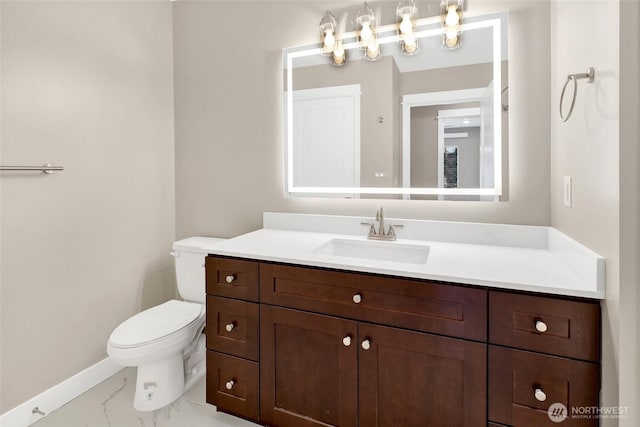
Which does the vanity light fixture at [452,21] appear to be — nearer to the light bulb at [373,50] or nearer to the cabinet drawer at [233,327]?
the light bulb at [373,50]

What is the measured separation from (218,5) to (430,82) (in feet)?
4.86

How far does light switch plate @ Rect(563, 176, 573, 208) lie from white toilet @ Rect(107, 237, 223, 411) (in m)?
1.85

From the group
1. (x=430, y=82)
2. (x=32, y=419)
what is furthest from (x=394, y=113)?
(x=32, y=419)

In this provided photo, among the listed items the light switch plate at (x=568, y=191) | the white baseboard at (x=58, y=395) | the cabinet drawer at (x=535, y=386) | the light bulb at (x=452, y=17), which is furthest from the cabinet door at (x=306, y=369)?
the light bulb at (x=452, y=17)

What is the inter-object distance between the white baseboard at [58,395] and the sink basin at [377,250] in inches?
60.5

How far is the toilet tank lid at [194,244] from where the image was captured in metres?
2.11

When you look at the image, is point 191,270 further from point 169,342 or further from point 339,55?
point 339,55

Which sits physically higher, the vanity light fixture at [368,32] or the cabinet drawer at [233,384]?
the vanity light fixture at [368,32]

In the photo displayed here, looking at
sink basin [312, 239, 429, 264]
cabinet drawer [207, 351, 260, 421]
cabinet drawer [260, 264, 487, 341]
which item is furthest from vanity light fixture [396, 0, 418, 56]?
cabinet drawer [207, 351, 260, 421]

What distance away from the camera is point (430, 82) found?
177 cm

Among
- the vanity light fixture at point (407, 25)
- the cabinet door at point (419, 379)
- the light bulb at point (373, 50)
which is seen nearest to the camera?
the cabinet door at point (419, 379)

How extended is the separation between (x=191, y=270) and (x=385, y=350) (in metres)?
1.36

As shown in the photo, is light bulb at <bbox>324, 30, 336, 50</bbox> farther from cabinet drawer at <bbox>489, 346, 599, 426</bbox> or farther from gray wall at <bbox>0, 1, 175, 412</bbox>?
cabinet drawer at <bbox>489, 346, 599, 426</bbox>

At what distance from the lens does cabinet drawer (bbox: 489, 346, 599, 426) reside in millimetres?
1038
